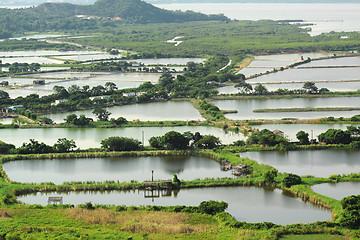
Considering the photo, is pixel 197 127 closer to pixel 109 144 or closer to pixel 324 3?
pixel 109 144

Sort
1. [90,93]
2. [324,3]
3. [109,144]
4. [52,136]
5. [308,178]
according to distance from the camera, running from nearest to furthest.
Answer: [308,178]
[109,144]
[52,136]
[90,93]
[324,3]

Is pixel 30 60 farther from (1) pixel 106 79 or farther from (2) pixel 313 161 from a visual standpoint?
(2) pixel 313 161

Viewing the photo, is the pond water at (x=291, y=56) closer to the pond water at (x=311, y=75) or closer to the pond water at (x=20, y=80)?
the pond water at (x=311, y=75)

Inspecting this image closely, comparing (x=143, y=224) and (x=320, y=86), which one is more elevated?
(x=320, y=86)

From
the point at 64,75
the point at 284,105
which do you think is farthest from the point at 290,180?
the point at 64,75

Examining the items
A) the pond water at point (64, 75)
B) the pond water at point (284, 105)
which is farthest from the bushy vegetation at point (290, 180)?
the pond water at point (64, 75)

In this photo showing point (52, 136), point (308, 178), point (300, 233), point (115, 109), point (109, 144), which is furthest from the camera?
point (115, 109)

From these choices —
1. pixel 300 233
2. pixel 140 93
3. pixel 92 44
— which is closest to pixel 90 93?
pixel 140 93
